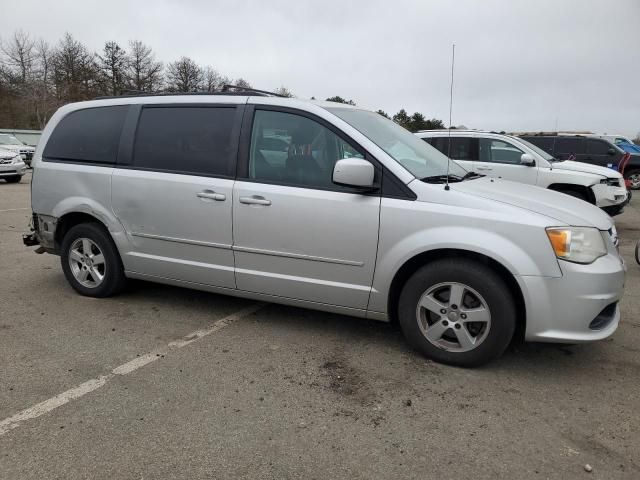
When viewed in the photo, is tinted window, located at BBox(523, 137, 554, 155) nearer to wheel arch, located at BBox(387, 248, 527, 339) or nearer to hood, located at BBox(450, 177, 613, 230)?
hood, located at BBox(450, 177, 613, 230)

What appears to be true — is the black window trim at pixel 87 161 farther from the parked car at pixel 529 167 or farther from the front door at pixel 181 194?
the parked car at pixel 529 167

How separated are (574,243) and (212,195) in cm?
258

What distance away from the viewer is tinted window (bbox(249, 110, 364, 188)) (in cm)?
375

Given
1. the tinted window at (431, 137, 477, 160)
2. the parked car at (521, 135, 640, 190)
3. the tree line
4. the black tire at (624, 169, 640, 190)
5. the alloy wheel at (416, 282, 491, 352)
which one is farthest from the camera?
the tree line

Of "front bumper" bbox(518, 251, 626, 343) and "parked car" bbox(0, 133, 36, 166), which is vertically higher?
"parked car" bbox(0, 133, 36, 166)

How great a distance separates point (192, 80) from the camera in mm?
55281

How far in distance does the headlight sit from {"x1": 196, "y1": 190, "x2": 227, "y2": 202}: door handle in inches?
91.4

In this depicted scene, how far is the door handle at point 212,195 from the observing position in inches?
157

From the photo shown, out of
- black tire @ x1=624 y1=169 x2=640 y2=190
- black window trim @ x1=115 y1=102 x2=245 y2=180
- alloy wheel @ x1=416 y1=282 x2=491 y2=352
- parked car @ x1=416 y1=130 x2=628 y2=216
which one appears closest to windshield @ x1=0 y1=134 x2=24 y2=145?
parked car @ x1=416 y1=130 x2=628 y2=216

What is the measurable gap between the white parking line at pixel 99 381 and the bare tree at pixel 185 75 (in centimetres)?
5300

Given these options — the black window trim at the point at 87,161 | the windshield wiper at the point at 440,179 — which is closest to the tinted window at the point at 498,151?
the windshield wiper at the point at 440,179

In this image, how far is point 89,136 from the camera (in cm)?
477

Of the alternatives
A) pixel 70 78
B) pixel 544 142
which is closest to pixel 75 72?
pixel 70 78

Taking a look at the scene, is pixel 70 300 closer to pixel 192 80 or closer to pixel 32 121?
pixel 32 121
